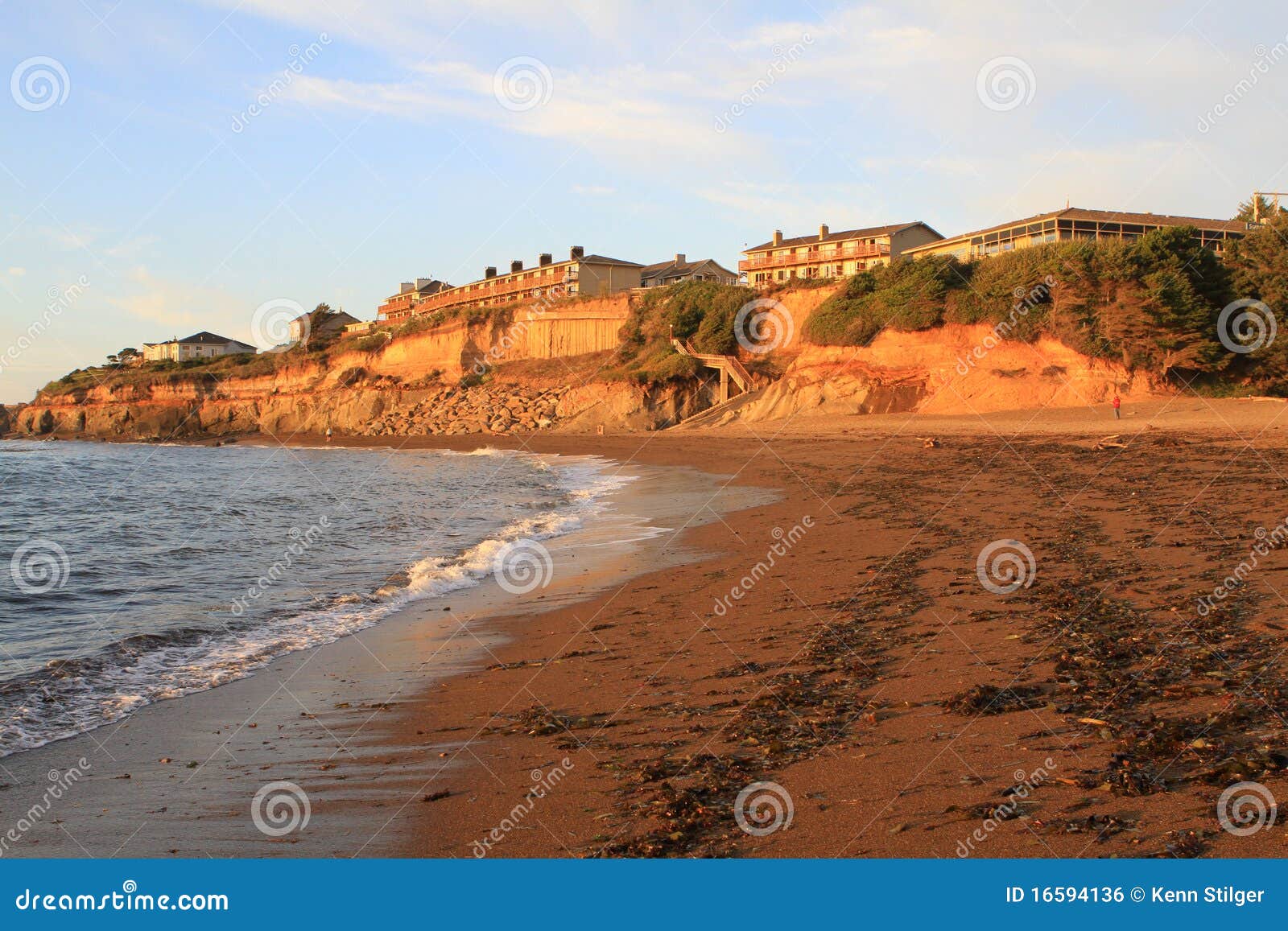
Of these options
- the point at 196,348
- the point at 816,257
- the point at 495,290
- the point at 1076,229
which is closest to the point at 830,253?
the point at 816,257

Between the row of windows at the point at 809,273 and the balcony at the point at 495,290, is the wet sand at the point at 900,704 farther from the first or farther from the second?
the balcony at the point at 495,290

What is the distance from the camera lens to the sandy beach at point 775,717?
14.6ft

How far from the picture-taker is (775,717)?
20.2 feet

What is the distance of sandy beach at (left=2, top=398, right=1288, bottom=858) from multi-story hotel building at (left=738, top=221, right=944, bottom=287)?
55459 mm

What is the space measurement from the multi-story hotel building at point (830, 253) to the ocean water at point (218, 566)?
4050 centimetres

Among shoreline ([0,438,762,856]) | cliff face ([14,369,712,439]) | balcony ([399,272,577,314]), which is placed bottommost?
shoreline ([0,438,762,856])

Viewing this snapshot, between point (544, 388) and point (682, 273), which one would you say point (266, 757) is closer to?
point (544, 388)

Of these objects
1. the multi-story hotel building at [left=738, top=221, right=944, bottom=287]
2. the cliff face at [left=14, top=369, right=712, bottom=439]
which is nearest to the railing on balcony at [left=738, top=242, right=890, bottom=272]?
the multi-story hotel building at [left=738, top=221, right=944, bottom=287]

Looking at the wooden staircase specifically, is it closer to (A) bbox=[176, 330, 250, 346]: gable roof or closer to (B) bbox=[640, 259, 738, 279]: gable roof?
(B) bbox=[640, 259, 738, 279]: gable roof

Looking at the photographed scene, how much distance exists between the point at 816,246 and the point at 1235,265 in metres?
35.9

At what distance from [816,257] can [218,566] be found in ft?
204

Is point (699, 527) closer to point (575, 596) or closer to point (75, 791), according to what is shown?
point (575, 596)

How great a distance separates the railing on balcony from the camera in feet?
216

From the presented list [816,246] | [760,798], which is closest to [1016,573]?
[760,798]
